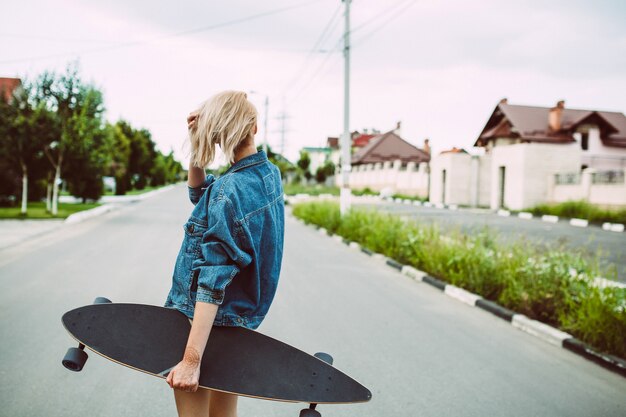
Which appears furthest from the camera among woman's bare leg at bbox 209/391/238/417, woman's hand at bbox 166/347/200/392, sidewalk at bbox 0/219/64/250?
sidewalk at bbox 0/219/64/250

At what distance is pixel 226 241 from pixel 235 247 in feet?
0.12

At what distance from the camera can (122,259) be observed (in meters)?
10.4

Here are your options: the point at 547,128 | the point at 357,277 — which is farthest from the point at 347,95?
the point at 547,128

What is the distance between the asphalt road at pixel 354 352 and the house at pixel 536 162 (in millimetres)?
19661

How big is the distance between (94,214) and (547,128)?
108 feet

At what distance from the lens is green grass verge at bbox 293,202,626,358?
542 centimetres

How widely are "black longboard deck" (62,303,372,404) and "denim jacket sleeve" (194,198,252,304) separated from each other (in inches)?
8.2

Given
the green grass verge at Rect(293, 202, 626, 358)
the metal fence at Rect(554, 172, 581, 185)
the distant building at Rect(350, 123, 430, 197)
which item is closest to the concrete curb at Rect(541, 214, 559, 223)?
the metal fence at Rect(554, 172, 581, 185)

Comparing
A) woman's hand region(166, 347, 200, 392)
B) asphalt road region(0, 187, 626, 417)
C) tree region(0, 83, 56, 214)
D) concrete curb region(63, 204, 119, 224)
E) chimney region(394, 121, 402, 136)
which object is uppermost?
chimney region(394, 121, 402, 136)

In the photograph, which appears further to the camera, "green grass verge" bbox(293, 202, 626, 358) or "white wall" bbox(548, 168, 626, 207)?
"white wall" bbox(548, 168, 626, 207)

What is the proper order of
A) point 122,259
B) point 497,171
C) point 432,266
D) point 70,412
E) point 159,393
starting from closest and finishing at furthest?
point 70,412
point 159,393
point 432,266
point 122,259
point 497,171

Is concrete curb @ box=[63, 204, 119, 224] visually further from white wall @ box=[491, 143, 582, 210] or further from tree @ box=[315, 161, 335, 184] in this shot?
tree @ box=[315, 161, 335, 184]

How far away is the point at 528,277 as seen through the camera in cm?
698

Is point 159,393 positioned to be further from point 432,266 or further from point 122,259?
point 122,259
